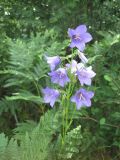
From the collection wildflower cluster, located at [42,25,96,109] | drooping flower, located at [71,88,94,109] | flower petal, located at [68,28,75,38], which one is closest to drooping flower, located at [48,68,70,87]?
wildflower cluster, located at [42,25,96,109]

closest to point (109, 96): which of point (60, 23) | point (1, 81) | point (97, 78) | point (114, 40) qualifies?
point (97, 78)

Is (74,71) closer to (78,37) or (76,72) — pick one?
(76,72)

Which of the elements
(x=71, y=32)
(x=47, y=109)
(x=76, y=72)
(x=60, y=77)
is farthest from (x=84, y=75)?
(x=47, y=109)

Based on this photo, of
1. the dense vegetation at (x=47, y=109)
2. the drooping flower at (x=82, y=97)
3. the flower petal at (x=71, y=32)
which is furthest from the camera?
the dense vegetation at (x=47, y=109)

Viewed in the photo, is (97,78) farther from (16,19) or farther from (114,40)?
(16,19)

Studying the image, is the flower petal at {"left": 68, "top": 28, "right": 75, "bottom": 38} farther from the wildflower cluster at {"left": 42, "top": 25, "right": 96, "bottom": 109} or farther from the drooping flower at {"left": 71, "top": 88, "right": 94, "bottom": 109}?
the drooping flower at {"left": 71, "top": 88, "right": 94, "bottom": 109}

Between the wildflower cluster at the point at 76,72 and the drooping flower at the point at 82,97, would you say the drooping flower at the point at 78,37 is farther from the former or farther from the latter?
the drooping flower at the point at 82,97

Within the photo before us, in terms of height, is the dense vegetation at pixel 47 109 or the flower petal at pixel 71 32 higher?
the flower petal at pixel 71 32

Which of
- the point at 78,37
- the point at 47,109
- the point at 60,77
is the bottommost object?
the point at 47,109

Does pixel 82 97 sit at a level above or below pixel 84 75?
below

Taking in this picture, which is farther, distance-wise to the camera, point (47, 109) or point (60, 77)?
point (47, 109)

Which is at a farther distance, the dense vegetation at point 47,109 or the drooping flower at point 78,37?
the dense vegetation at point 47,109

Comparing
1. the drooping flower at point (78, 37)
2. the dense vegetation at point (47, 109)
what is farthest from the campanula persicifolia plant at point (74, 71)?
the dense vegetation at point (47, 109)
